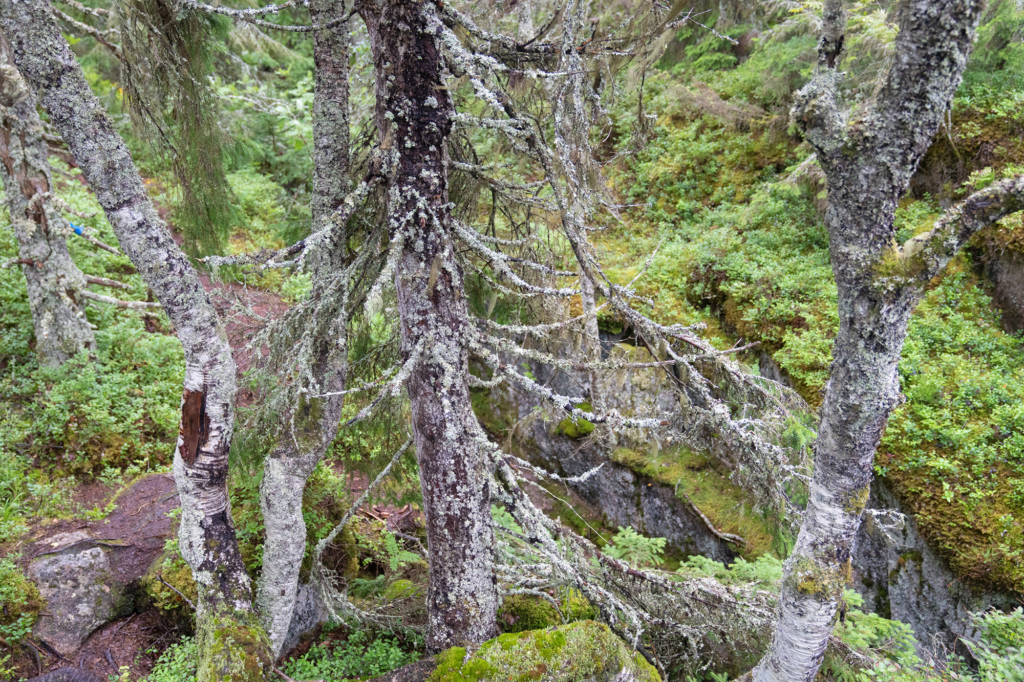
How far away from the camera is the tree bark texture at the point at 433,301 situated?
3061 millimetres

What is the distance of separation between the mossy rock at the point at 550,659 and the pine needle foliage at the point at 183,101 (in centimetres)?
382

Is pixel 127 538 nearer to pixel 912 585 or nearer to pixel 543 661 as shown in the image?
pixel 543 661

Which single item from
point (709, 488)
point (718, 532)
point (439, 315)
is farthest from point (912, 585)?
point (439, 315)

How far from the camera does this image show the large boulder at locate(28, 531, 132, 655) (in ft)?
15.9

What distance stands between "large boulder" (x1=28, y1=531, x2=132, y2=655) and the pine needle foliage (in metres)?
3.48

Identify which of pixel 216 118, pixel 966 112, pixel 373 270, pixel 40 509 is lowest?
pixel 40 509

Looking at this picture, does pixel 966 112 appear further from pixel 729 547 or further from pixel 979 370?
pixel 729 547

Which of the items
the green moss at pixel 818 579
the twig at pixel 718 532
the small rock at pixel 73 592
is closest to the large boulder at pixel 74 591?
the small rock at pixel 73 592

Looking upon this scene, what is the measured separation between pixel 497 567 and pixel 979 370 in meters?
6.06

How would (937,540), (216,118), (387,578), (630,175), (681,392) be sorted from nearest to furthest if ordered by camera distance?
(681,392) → (216,118) → (937,540) → (387,578) → (630,175)

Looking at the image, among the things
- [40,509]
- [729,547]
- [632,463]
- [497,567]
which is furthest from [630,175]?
[40,509]

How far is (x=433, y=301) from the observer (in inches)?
129

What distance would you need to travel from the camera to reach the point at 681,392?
329cm

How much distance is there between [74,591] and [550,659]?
4752 mm
